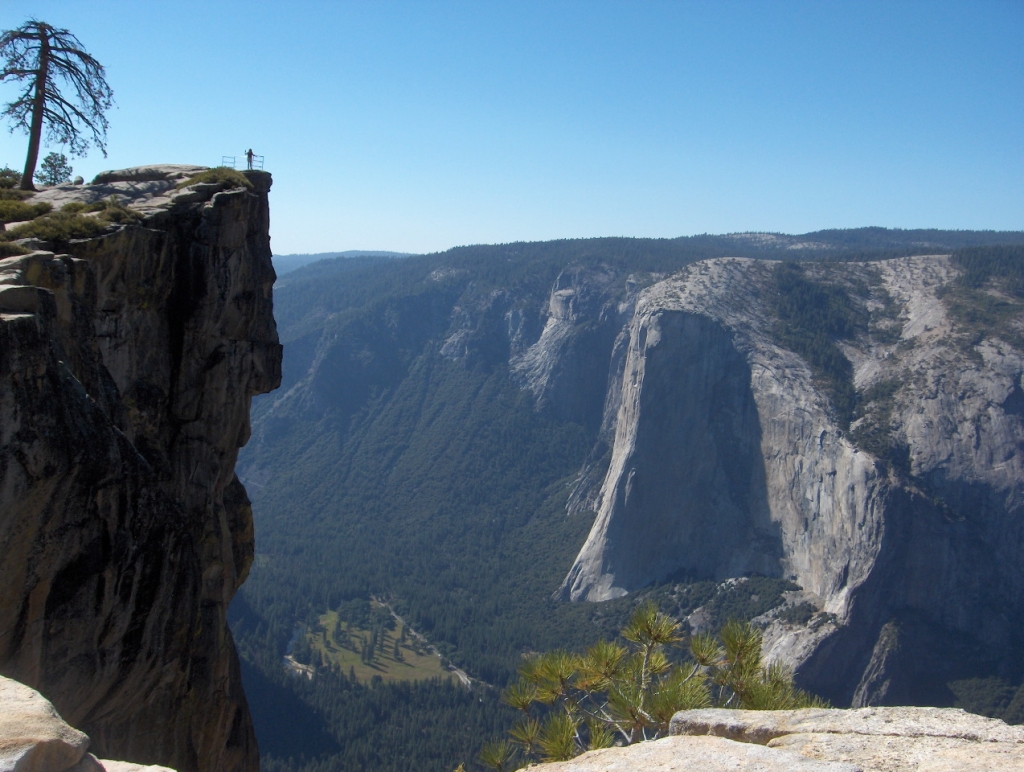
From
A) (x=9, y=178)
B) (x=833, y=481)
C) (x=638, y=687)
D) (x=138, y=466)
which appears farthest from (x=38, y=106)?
(x=833, y=481)

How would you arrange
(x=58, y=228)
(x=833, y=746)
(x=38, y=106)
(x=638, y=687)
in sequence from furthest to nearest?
(x=38, y=106), (x=58, y=228), (x=638, y=687), (x=833, y=746)

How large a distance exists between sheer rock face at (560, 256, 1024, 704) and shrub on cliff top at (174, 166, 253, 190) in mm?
63710

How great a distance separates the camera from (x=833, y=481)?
81188mm

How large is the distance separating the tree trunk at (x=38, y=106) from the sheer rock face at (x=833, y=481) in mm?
67376

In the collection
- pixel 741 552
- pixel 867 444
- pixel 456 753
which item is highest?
pixel 867 444

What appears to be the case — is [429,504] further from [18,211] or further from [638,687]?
[638,687]

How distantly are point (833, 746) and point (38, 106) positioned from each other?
24139 millimetres

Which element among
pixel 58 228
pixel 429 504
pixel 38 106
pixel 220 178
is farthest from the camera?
pixel 429 504

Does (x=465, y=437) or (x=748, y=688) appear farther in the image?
(x=465, y=437)

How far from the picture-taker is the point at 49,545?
13625 millimetres

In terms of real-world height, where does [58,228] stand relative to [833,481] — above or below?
above

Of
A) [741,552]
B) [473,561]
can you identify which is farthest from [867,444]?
[473,561]

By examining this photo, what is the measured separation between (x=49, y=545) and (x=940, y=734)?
44.4 ft

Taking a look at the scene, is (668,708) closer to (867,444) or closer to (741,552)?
(867,444)
